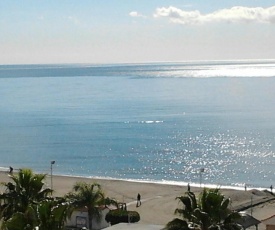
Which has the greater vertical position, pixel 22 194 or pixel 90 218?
pixel 22 194

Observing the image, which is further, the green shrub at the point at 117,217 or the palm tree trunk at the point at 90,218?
the green shrub at the point at 117,217

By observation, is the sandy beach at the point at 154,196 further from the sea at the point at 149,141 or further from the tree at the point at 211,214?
the tree at the point at 211,214

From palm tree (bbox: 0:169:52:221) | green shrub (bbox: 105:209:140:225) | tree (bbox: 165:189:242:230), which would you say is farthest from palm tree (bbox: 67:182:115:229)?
tree (bbox: 165:189:242:230)

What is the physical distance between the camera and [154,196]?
4822cm

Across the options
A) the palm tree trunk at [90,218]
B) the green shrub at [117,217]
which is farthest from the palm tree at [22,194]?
the green shrub at [117,217]

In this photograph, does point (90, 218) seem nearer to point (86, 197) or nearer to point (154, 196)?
point (86, 197)

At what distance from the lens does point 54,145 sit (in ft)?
285

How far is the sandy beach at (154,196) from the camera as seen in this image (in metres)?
38.0

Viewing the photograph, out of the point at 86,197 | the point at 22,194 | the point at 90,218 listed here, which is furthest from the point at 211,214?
the point at 90,218

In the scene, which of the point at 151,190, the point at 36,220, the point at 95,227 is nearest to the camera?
the point at 36,220

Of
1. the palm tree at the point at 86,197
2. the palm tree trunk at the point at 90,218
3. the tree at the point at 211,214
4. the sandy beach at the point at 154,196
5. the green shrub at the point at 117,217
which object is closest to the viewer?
the tree at the point at 211,214

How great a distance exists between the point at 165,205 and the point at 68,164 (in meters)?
31.3

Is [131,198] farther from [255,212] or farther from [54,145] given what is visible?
[54,145]

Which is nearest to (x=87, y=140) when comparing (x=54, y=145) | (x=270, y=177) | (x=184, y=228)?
(x=54, y=145)
